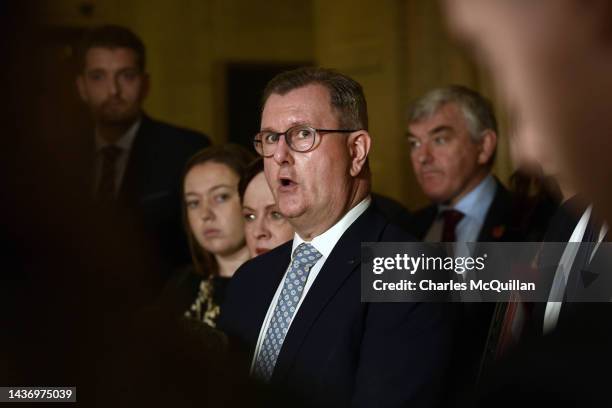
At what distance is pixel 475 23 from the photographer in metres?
0.36

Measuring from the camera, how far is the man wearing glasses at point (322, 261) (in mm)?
2000

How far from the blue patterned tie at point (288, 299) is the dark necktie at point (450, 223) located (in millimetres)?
1530

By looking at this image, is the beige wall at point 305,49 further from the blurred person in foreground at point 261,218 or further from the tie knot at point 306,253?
the tie knot at point 306,253

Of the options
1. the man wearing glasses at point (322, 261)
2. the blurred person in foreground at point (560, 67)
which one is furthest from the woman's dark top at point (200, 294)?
the blurred person in foreground at point (560, 67)

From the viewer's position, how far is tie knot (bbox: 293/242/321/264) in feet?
7.55

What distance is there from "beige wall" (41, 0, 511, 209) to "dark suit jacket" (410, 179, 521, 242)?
2816mm

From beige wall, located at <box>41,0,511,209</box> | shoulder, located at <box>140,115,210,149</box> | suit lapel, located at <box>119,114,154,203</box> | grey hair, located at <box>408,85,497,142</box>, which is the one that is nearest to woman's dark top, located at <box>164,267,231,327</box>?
suit lapel, located at <box>119,114,154,203</box>

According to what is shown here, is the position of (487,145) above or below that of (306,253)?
above

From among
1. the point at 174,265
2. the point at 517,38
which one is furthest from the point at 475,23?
the point at 174,265

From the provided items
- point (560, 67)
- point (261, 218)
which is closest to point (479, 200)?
point (261, 218)

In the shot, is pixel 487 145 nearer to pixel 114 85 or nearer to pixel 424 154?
pixel 424 154

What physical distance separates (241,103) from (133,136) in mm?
4370

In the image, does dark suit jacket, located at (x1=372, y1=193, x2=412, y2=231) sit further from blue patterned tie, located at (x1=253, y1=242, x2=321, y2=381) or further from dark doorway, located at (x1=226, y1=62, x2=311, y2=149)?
dark doorway, located at (x1=226, y1=62, x2=311, y2=149)

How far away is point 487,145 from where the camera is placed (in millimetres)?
3961
